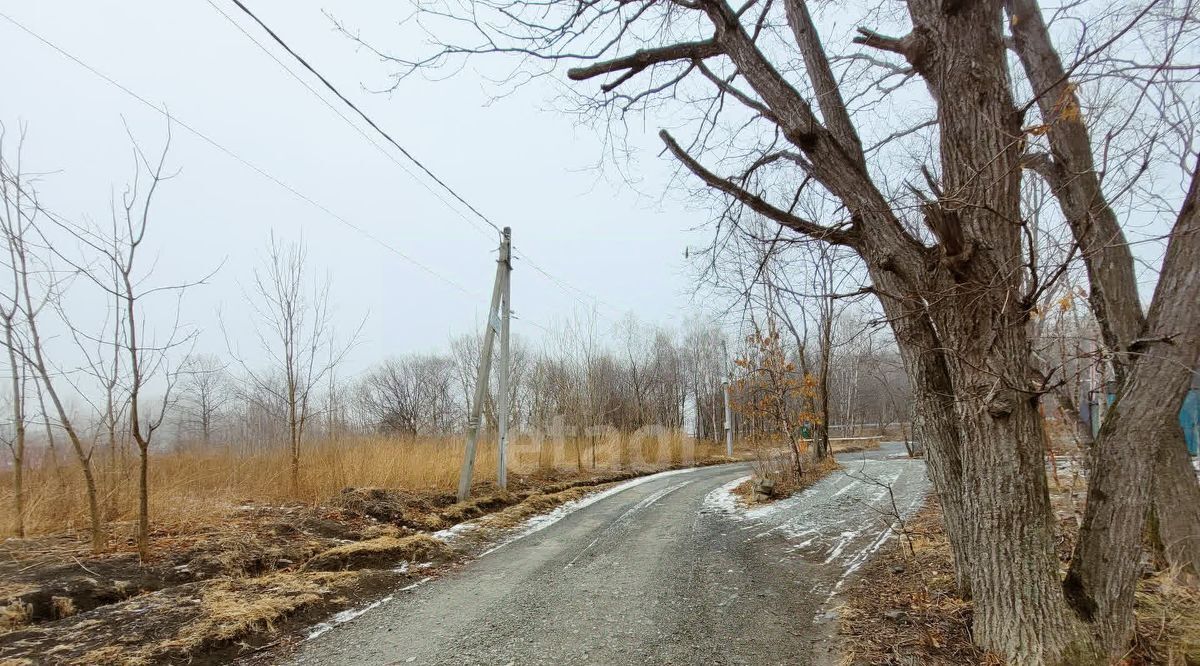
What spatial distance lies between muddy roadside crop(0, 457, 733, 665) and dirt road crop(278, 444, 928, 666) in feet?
1.48

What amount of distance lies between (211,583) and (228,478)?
3977mm

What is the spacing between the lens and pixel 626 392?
94.0 ft

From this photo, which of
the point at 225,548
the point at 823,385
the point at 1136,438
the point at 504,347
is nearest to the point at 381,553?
the point at 225,548

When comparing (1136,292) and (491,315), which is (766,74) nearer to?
(1136,292)

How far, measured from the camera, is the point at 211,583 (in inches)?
175

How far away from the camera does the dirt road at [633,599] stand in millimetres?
3428

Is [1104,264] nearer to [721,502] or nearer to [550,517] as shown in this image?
[721,502]

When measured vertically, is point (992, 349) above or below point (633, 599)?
above

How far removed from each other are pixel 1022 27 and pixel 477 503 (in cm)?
925

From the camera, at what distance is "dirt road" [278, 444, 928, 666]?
343 cm

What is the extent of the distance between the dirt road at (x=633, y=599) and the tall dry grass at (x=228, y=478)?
3.24m

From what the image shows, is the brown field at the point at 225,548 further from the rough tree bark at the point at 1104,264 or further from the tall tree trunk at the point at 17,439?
the rough tree bark at the point at 1104,264

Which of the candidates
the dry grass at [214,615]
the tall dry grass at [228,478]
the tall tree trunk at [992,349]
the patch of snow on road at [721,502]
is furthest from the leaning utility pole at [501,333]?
the tall tree trunk at [992,349]

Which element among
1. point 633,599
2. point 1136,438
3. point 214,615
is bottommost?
point 633,599
